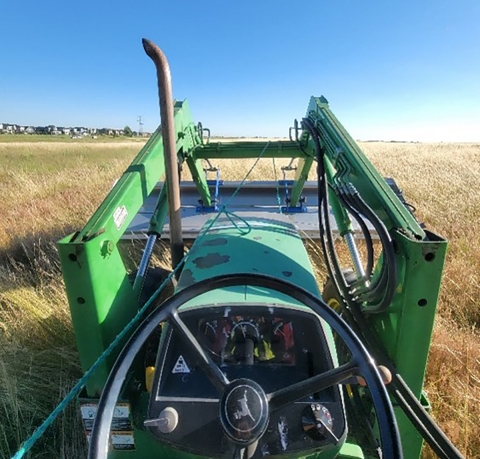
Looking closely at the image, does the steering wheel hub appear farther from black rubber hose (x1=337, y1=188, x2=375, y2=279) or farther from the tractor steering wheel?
black rubber hose (x1=337, y1=188, x2=375, y2=279)

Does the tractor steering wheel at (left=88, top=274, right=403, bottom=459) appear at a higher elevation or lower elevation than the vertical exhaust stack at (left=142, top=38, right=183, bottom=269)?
lower

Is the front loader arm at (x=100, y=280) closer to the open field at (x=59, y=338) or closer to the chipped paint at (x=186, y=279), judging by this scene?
the chipped paint at (x=186, y=279)

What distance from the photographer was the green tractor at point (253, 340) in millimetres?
1080

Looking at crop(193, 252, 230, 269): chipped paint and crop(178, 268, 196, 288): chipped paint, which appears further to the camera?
crop(193, 252, 230, 269): chipped paint

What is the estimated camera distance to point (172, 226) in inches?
81.3

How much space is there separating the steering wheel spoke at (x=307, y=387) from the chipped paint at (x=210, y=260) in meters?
0.99

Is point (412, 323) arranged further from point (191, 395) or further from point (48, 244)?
point (48, 244)

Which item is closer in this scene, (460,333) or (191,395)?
(191,395)

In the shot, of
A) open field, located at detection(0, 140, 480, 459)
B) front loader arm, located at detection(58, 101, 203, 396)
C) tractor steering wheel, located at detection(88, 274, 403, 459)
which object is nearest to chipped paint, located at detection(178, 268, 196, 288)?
front loader arm, located at detection(58, 101, 203, 396)

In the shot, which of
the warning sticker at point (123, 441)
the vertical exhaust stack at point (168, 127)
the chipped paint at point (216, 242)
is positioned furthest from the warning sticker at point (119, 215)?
the warning sticker at point (123, 441)

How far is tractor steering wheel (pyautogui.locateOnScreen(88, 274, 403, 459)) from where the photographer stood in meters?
0.92

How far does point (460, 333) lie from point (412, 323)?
1813 mm

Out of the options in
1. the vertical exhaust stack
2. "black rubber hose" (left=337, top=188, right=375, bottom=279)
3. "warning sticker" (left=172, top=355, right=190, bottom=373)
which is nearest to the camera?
"warning sticker" (left=172, top=355, right=190, bottom=373)

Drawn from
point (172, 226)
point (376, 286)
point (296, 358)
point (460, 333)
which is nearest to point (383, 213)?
point (376, 286)
